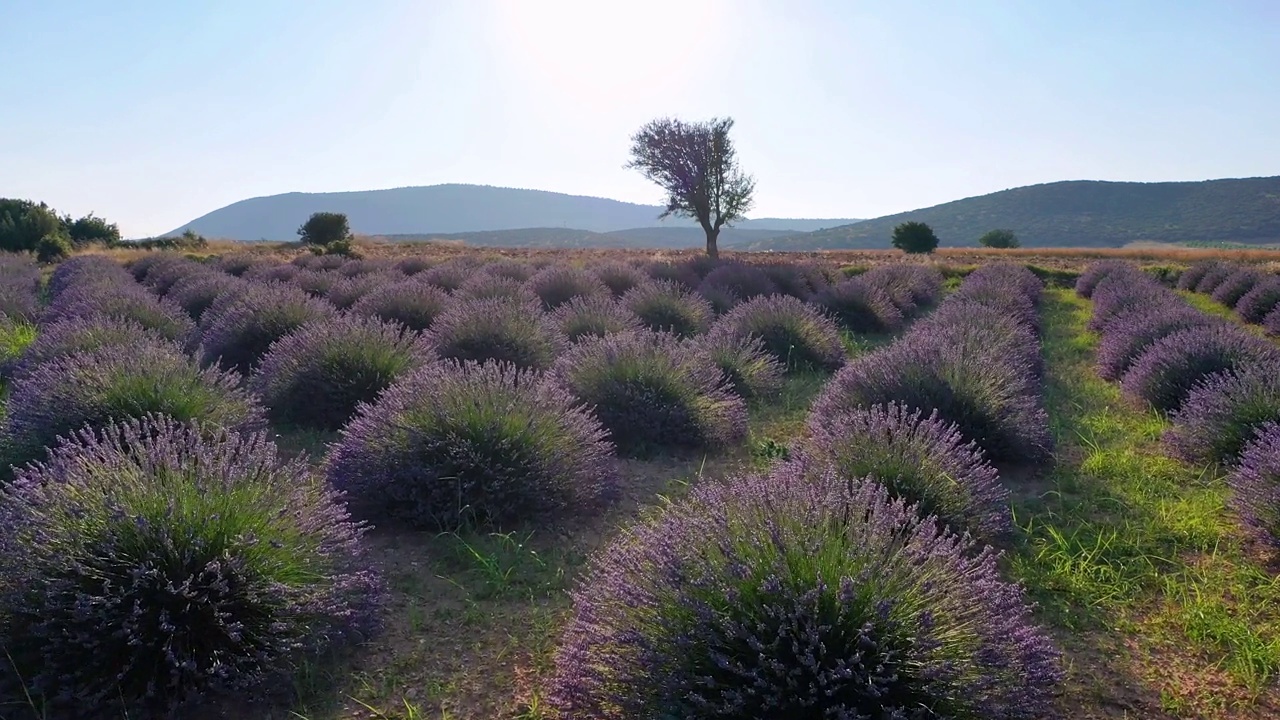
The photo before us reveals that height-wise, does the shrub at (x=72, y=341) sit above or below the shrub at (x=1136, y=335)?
above

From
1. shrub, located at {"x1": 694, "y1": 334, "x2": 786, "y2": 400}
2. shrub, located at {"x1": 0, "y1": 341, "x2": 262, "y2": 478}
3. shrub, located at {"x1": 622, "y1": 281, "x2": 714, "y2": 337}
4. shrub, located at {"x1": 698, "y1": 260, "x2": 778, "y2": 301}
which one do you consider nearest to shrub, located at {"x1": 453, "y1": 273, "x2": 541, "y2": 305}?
shrub, located at {"x1": 622, "y1": 281, "x2": 714, "y2": 337}

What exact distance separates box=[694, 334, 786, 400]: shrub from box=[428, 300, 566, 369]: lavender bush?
1351 mm

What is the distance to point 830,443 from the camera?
4156 millimetres

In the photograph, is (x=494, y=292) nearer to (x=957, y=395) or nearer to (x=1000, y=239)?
(x=957, y=395)

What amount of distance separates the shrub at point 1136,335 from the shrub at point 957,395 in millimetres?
3074

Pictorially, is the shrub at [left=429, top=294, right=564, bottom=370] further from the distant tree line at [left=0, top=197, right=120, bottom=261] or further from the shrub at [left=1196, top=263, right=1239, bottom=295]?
the distant tree line at [left=0, top=197, right=120, bottom=261]

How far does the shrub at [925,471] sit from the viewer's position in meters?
3.72

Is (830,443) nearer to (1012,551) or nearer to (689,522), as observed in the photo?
(1012,551)

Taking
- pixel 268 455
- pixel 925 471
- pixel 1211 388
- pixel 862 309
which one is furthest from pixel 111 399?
pixel 862 309

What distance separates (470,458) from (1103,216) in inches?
4706

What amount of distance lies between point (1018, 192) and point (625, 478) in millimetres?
135525

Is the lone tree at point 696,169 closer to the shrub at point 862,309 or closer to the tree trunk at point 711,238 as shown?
the tree trunk at point 711,238

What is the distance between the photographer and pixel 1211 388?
5.67m

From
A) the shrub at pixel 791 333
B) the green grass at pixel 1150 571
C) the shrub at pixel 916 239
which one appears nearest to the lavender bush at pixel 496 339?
the shrub at pixel 791 333
